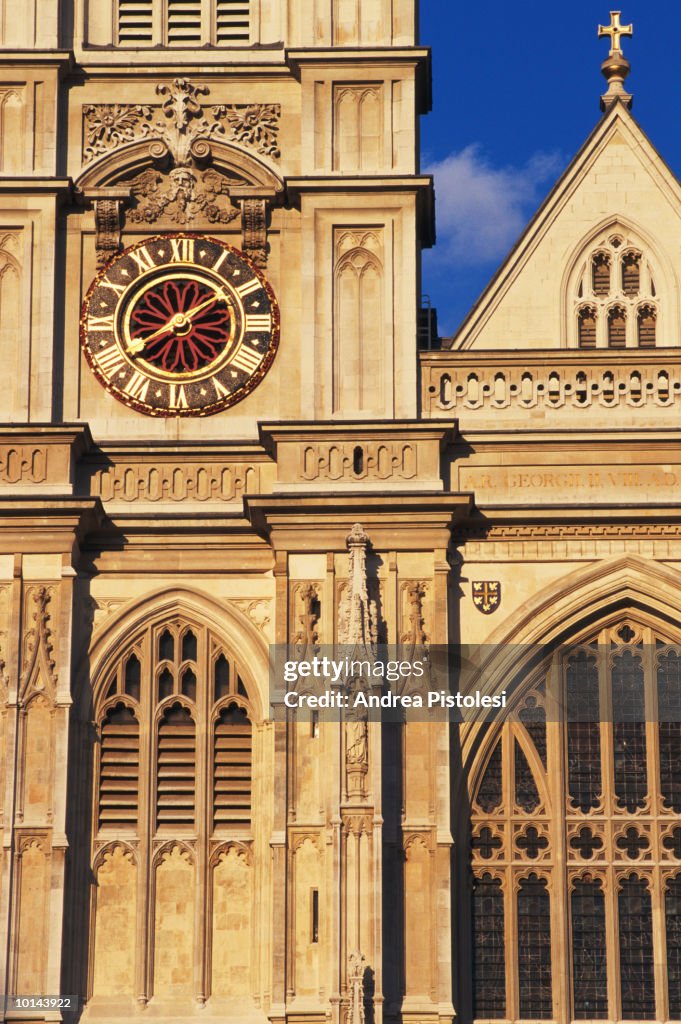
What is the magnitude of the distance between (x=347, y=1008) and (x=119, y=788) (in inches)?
156

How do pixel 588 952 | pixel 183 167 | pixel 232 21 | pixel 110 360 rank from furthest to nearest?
pixel 232 21
pixel 183 167
pixel 110 360
pixel 588 952

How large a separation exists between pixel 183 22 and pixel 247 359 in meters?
4.55

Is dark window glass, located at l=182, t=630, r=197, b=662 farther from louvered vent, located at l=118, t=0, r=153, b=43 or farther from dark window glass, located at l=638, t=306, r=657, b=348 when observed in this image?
louvered vent, located at l=118, t=0, r=153, b=43

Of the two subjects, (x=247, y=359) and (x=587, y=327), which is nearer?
(x=247, y=359)

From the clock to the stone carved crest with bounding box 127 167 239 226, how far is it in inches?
10.9

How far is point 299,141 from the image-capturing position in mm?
34625

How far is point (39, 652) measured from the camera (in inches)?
1260

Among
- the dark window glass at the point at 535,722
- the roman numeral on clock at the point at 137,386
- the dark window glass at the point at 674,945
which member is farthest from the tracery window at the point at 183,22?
the dark window glass at the point at 674,945

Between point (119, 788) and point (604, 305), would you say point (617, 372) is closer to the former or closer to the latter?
point (604, 305)

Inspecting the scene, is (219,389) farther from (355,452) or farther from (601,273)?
(601,273)

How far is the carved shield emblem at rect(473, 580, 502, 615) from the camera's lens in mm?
32625

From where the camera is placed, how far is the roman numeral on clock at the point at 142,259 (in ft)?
113

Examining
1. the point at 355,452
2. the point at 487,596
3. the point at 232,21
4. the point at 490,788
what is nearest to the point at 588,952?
the point at 490,788

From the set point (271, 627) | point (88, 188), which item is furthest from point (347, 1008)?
point (88, 188)
